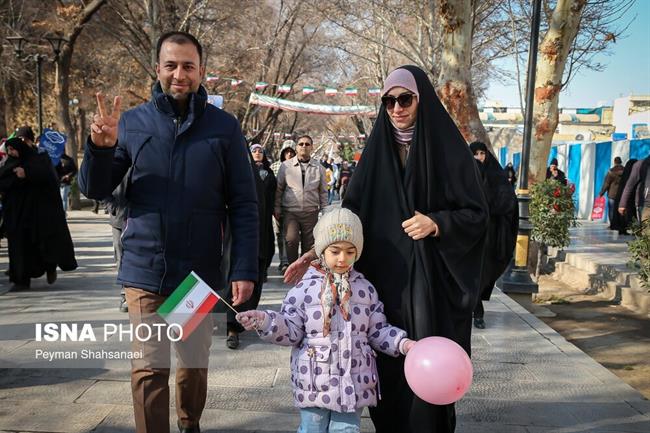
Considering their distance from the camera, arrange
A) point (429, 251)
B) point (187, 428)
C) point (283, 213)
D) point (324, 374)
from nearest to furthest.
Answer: point (324, 374) → point (429, 251) → point (187, 428) → point (283, 213)

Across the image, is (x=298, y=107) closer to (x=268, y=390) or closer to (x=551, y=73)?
(x=551, y=73)

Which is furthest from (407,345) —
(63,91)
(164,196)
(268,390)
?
(63,91)

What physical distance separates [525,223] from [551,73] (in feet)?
14.1

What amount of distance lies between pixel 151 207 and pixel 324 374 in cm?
106

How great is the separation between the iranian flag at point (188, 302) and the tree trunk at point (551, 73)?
33.8 feet

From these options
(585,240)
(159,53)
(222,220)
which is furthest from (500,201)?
(585,240)

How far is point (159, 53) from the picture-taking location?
10.1ft

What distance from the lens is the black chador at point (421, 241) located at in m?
3.06

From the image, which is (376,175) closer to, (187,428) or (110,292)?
(187,428)

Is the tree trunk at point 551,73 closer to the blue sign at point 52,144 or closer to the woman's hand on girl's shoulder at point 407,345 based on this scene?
the blue sign at point 52,144

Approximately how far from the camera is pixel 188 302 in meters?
2.92

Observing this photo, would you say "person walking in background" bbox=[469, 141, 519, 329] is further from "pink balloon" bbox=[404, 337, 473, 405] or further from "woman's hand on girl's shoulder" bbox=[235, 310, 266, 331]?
"woman's hand on girl's shoulder" bbox=[235, 310, 266, 331]

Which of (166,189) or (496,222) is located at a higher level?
(166,189)

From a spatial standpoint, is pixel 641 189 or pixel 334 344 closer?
pixel 334 344
